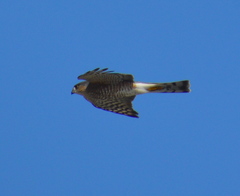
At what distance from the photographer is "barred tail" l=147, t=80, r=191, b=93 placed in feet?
41.2

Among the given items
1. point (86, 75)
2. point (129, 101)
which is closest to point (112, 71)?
point (86, 75)

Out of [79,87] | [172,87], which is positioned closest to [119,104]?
[79,87]

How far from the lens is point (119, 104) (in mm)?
12898

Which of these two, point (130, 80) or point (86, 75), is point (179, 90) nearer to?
point (130, 80)

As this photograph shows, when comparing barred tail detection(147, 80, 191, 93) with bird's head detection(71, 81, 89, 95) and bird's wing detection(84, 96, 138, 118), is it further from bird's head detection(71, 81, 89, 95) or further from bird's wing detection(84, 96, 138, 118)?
bird's head detection(71, 81, 89, 95)

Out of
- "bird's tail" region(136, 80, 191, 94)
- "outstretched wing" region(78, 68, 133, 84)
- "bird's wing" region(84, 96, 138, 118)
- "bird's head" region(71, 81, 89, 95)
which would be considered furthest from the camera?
"bird's wing" region(84, 96, 138, 118)

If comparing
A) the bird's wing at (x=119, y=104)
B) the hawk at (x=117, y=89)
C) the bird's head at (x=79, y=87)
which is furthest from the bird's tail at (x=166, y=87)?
the bird's head at (x=79, y=87)

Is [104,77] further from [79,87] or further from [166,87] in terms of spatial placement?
[166,87]

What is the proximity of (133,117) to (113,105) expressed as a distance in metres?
0.43

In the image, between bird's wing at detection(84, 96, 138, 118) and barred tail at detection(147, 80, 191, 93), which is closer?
barred tail at detection(147, 80, 191, 93)

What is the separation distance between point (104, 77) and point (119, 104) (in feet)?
3.20

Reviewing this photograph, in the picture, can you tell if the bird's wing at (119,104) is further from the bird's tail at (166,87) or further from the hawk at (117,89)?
the bird's tail at (166,87)

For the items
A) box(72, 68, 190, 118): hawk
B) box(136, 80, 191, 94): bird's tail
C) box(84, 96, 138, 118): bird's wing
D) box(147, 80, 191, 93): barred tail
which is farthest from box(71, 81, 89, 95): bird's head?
box(147, 80, 191, 93): barred tail

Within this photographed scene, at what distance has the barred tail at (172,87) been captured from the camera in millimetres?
12547
